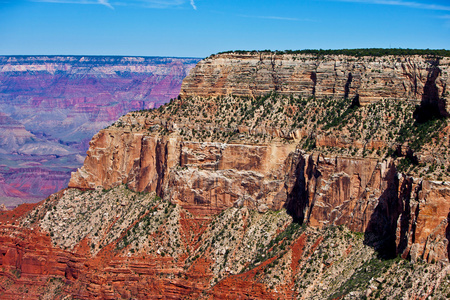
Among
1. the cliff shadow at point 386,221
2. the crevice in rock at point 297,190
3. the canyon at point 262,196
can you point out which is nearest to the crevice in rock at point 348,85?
the canyon at point 262,196

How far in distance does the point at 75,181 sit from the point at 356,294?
166 feet

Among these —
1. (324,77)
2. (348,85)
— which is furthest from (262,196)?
(348,85)

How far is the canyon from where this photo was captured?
72.2 meters

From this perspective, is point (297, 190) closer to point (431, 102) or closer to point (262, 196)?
point (262, 196)

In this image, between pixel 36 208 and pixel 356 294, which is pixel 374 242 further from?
pixel 36 208

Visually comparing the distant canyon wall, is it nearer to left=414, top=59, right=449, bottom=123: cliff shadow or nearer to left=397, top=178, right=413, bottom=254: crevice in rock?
left=397, top=178, right=413, bottom=254: crevice in rock

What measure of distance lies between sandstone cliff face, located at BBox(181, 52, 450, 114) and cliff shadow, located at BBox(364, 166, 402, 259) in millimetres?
9871

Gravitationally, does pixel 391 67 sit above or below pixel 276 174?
above

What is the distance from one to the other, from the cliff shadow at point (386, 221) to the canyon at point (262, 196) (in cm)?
18

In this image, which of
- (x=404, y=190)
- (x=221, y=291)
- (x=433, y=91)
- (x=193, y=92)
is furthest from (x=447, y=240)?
(x=193, y=92)

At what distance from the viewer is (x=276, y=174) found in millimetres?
88500

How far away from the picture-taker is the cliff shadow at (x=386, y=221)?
242 feet

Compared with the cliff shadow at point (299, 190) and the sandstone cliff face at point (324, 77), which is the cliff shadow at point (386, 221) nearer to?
the cliff shadow at point (299, 190)

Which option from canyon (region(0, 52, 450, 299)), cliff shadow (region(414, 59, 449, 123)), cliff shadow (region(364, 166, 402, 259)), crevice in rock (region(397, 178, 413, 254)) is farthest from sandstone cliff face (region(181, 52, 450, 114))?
crevice in rock (region(397, 178, 413, 254))
